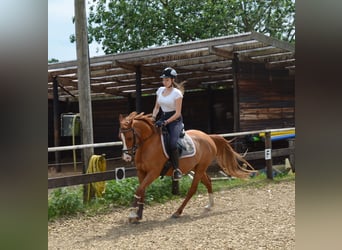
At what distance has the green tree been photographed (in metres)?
18.8

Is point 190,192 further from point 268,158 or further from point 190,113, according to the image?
point 190,113

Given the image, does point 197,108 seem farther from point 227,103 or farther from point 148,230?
point 148,230

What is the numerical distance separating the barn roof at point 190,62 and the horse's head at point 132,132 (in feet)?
10.6

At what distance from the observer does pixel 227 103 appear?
42.3 ft

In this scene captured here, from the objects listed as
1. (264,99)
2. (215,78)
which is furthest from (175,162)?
(215,78)

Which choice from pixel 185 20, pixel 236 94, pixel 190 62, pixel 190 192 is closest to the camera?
pixel 190 192

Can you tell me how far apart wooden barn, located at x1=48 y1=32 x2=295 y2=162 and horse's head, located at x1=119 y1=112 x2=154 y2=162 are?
3248mm

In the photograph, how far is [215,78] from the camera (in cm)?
1260

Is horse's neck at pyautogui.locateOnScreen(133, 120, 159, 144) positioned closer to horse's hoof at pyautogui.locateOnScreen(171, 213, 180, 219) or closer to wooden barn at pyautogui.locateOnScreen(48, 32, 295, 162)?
horse's hoof at pyautogui.locateOnScreen(171, 213, 180, 219)

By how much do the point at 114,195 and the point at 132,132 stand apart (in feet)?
4.56

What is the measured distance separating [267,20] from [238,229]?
16.8 meters

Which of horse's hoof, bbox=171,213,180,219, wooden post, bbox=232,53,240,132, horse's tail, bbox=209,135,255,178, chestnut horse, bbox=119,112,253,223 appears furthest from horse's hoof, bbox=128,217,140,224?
wooden post, bbox=232,53,240,132

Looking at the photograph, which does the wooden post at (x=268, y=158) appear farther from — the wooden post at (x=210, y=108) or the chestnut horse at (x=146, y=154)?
the wooden post at (x=210, y=108)
